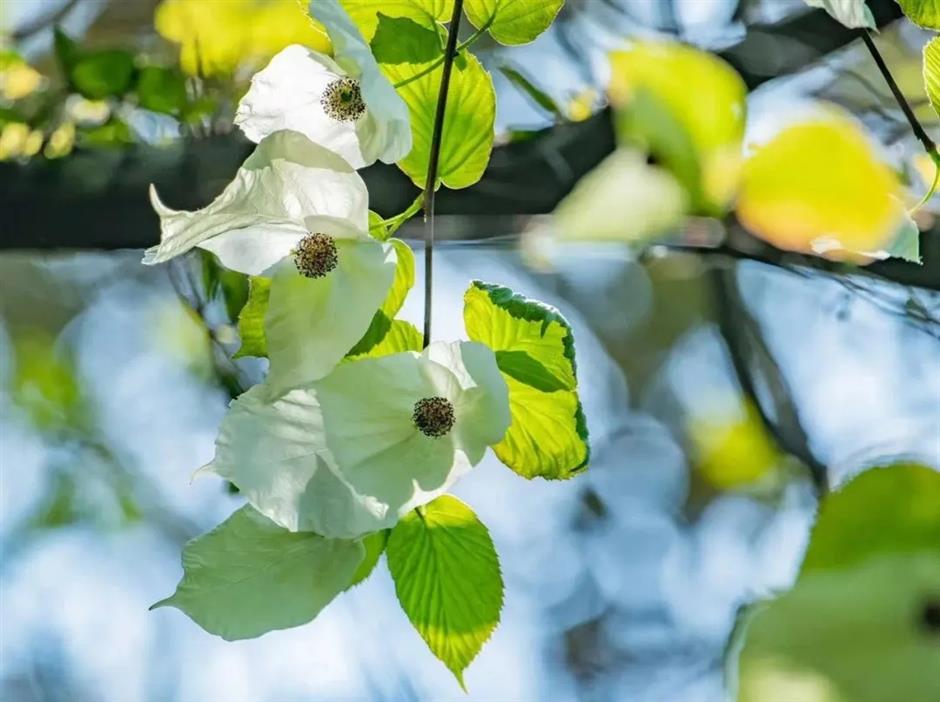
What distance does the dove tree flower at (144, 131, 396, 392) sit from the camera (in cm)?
21

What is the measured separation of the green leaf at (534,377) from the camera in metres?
0.22

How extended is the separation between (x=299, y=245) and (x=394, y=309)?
0.03m

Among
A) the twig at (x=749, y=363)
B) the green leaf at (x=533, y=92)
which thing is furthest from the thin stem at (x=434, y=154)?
the twig at (x=749, y=363)

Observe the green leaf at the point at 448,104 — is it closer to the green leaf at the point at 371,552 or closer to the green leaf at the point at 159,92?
the green leaf at the point at 371,552

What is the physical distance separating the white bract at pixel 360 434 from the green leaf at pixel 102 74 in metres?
0.49

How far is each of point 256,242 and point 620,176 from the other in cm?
10

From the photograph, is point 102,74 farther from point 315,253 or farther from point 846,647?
point 846,647

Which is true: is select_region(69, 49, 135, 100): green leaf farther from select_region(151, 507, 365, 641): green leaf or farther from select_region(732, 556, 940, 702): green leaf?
select_region(732, 556, 940, 702): green leaf

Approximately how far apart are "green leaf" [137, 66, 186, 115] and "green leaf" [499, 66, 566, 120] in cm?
23

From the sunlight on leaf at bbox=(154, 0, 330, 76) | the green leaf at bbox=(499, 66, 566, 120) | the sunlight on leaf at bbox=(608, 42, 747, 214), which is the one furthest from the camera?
the sunlight on leaf at bbox=(154, 0, 330, 76)

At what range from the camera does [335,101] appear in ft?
0.74

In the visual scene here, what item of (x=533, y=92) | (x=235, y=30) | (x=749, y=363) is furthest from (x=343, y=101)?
(x=749, y=363)

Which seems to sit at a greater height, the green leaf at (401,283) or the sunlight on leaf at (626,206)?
the sunlight on leaf at (626,206)

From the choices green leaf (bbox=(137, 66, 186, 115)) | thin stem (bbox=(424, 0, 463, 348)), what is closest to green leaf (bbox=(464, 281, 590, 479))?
thin stem (bbox=(424, 0, 463, 348))
